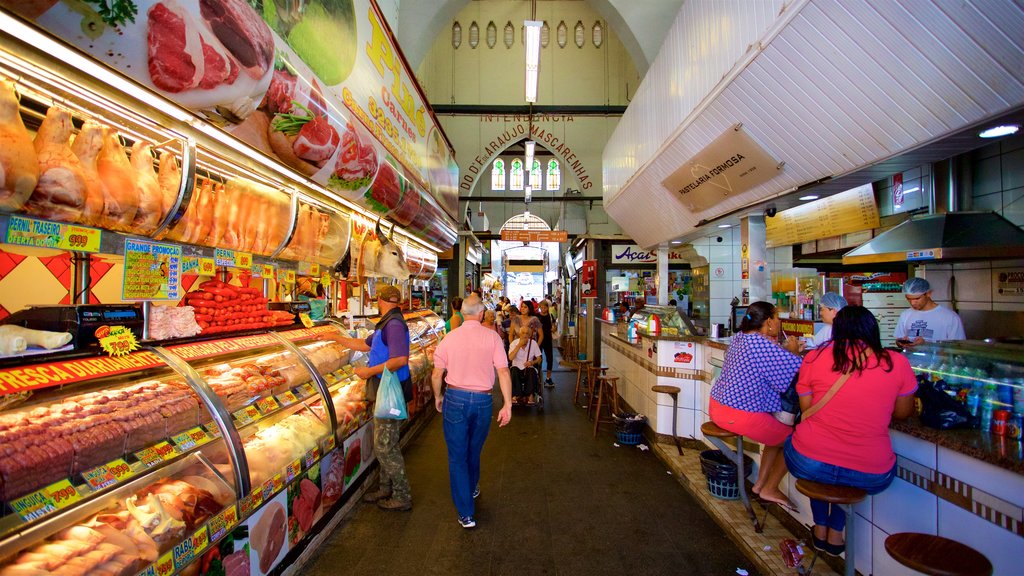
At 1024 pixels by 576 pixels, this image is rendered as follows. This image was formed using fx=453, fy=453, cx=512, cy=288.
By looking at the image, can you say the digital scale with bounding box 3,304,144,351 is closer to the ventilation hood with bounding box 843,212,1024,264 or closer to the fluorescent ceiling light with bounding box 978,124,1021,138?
the fluorescent ceiling light with bounding box 978,124,1021,138

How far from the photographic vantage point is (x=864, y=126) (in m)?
3.38

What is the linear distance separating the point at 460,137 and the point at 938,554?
11.9 metres

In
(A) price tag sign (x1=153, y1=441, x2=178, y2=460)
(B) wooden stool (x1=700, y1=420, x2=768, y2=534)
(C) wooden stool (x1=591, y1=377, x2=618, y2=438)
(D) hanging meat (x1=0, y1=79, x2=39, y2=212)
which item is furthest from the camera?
(C) wooden stool (x1=591, y1=377, x2=618, y2=438)

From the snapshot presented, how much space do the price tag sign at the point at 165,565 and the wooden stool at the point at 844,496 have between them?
10.4 ft

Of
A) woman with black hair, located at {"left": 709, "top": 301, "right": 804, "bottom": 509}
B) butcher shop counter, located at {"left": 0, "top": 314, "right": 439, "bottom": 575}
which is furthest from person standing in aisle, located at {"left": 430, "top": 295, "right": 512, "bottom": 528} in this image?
woman with black hair, located at {"left": 709, "top": 301, "right": 804, "bottom": 509}

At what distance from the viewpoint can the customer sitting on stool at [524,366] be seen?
7.63 m

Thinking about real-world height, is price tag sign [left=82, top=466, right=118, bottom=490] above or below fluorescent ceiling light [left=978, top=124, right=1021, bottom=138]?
below

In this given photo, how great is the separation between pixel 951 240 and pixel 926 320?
98 cm

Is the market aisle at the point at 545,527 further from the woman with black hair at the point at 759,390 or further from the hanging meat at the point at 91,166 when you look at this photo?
the hanging meat at the point at 91,166

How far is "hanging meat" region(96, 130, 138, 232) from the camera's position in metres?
1.97

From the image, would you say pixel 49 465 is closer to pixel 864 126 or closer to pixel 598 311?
pixel 864 126

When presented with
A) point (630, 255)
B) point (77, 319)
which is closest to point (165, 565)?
point (77, 319)

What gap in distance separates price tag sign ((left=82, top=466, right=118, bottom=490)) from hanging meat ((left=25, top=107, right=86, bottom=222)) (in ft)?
3.43

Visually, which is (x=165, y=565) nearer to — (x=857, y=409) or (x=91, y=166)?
(x=91, y=166)
